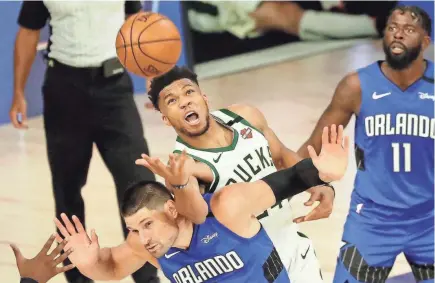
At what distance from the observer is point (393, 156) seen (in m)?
5.11

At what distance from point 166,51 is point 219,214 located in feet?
5.20

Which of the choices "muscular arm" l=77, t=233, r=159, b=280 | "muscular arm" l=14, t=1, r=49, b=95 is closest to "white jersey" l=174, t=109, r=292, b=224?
"muscular arm" l=77, t=233, r=159, b=280

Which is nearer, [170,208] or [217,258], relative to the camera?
[170,208]

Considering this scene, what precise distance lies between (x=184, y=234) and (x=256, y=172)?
0.54 metres

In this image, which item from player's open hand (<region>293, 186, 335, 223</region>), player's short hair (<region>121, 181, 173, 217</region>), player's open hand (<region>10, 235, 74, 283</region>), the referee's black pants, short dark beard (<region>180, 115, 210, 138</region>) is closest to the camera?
player's short hair (<region>121, 181, 173, 217</region>)

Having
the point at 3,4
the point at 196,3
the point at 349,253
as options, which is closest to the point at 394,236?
the point at 349,253

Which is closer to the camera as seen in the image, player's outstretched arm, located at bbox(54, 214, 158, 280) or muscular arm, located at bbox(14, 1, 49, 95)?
player's outstretched arm, located at bbox(54, 214, 158, 280)

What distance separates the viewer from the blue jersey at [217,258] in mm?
3928

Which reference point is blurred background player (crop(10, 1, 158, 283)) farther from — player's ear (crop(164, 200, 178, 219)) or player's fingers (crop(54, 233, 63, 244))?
player's ear (crop(164, 200, 178, 219))

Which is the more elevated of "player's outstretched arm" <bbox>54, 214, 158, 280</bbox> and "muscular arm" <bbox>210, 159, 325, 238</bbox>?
"muscular arm" <bbox>210, 159, 325, 238</bbox>

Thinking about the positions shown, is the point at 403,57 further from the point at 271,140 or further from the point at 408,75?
the point at 271,140

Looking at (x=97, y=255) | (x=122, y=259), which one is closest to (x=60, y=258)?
(x=97, y=255)

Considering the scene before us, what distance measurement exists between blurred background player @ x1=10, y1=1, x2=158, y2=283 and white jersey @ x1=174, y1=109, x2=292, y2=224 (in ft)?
3.99

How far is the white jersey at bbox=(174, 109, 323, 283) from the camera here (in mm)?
4238
